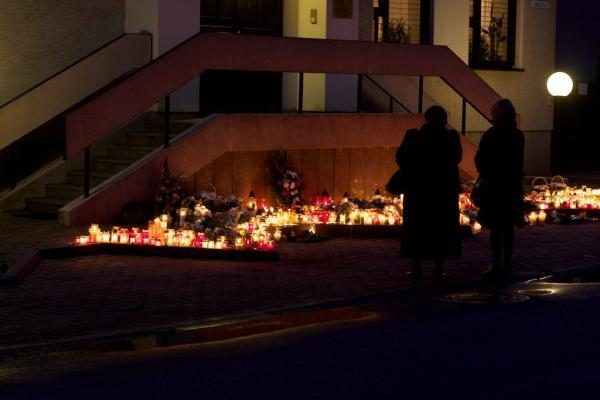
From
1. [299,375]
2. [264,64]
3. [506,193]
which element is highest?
[264,64]

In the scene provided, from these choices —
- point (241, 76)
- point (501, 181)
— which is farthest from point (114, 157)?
point (501, 181)

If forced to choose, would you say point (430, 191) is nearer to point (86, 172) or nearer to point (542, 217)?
point (86, 172)

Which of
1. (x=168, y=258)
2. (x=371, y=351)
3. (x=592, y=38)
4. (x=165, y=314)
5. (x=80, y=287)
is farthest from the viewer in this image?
(x=592, y=38)

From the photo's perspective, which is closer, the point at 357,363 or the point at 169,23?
the point at 357,363

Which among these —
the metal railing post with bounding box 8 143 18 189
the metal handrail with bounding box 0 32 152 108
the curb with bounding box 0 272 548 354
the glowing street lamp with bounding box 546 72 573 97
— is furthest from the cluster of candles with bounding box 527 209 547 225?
the glowing street lamp with bounding box 546 72 573 97

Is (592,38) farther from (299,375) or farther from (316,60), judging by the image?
(299,375)

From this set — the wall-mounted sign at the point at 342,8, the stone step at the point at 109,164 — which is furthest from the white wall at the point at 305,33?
the stone step at the point at 109,164

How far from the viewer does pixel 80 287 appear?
474 inches

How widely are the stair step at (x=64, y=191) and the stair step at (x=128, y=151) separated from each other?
839 mm

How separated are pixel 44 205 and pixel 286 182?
3354 mm

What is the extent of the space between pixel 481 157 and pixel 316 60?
6.00m

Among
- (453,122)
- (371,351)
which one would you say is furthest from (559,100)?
(371,351)

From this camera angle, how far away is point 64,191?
17.7m

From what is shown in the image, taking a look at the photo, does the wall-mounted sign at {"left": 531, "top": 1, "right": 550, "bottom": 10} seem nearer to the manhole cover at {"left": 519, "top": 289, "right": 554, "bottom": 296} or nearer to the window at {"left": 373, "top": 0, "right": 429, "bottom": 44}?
the window at {"left": 373, "top": 0, "right": 429, "bottom": 44}
